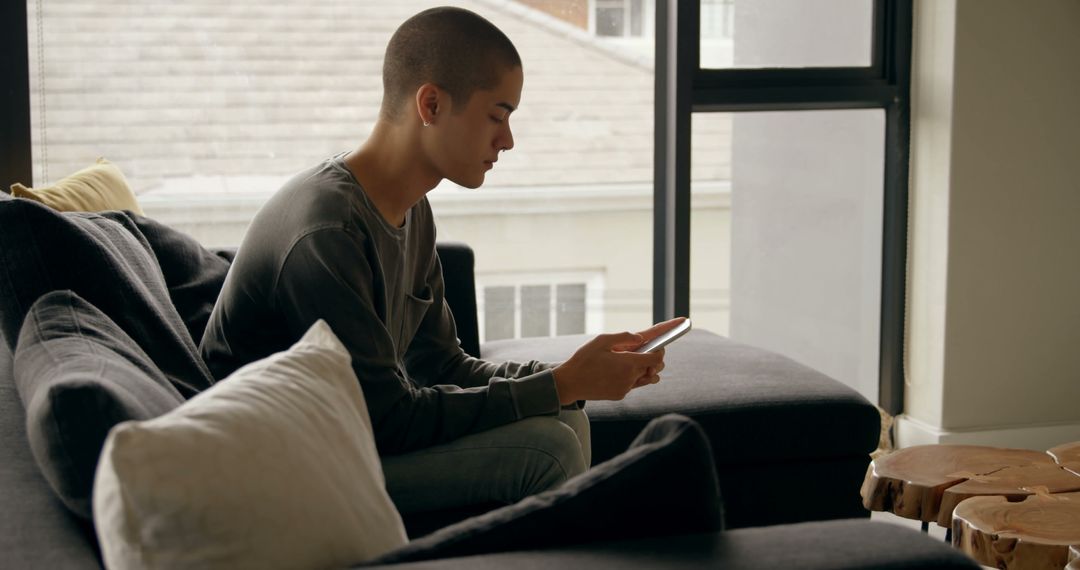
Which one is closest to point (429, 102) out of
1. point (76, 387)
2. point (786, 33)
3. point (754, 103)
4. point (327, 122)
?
point (76, 387)

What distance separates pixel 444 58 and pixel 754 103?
1.62 m

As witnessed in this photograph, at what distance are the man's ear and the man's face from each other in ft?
0.06

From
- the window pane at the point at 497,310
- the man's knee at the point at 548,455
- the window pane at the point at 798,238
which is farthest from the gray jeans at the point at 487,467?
the window pane at the point at 798,238

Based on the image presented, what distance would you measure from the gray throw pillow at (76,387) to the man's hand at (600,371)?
62 cm

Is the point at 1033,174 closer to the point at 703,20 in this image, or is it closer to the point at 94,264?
the point at 703,20

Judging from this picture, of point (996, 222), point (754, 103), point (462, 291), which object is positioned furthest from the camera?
point (754, 103)

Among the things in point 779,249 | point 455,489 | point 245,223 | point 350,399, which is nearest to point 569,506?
point 350,399

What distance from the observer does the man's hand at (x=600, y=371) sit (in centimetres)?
177

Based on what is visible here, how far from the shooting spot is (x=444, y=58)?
1.85 meters

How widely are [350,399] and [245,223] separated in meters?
2.18

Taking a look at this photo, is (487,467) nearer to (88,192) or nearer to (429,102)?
(429,102)

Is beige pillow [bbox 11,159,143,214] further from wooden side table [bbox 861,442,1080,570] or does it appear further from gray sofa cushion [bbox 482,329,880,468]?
wooden side table [bbox 861,442,1080,570]

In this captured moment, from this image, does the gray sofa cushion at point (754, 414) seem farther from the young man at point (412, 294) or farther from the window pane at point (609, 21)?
the window pane at point (609, 21)

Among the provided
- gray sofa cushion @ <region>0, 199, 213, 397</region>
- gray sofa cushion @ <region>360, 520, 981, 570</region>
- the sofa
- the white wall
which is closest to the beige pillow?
the sofa
